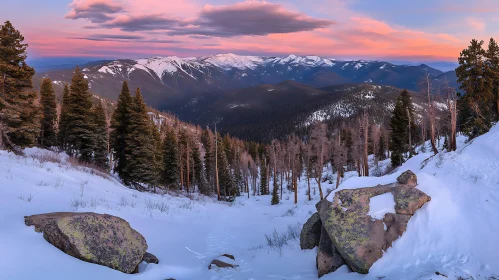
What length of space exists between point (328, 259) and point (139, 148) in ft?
82.3

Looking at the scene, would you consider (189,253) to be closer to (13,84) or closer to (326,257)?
(326,257)

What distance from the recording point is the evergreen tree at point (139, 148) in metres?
28.5

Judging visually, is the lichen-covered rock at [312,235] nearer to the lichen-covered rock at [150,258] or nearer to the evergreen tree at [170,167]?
the lichen-covered rock at [150,258]

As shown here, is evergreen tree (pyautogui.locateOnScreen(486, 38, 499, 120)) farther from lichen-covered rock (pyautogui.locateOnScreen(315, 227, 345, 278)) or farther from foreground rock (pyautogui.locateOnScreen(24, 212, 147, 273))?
foreground rock (pyautogui.locateOnScreen(24, 212, 147, 273))

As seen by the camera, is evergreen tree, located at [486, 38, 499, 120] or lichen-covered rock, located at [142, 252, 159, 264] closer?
lichen-covered rock, located at [142, 252, 159, 264]

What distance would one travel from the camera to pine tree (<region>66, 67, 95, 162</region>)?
30.3 metres

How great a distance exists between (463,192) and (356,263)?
395 centimetres

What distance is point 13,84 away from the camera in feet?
67.8

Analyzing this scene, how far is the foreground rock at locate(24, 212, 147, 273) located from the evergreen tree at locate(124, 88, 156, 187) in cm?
2222

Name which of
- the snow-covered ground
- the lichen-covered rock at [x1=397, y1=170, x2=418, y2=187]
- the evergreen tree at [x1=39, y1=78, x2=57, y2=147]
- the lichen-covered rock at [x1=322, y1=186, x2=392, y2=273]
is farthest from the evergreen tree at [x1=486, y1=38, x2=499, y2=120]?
the evergreen tree at [x1=39, y1=78, x2=57, y2=147]

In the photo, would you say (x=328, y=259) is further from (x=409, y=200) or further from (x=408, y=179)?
(x=408, y=179)

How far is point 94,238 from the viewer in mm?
6645

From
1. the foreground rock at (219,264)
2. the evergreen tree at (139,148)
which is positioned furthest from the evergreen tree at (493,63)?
the evergreen tree at (139,148)

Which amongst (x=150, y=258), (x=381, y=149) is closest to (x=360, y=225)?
(x=150, y=258)
